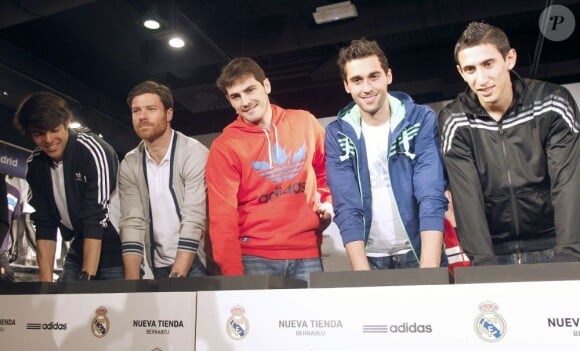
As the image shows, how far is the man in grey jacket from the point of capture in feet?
7.79

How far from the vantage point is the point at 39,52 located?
5031 mm

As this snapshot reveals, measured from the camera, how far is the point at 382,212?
2.08m

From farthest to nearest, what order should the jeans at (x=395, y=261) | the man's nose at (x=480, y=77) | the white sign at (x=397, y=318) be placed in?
the jeans at (x=395, y=261) → the man's nose at (x=480, y=77) → the white sign at (x=397, y=318)

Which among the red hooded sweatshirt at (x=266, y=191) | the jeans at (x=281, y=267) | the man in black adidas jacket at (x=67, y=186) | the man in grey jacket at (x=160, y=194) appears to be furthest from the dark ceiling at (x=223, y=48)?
the jeans at (x=281, y=267)

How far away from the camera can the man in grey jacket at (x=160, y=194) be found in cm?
237

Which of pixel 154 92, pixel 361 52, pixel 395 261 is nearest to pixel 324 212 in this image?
pixel 395 261

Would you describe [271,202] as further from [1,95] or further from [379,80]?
[1,95]

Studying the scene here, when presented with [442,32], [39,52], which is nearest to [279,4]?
[442,32]

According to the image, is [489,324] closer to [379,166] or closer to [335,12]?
[379,166]

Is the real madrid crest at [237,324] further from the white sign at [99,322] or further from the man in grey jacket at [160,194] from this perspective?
the man in grey jacket at [160,194]

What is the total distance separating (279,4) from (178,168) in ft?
6.75

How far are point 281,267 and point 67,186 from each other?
1101 millimetres

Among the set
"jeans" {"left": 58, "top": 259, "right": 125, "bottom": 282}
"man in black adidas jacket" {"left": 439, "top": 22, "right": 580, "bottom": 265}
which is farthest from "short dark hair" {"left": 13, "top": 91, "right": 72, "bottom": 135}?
"man in black adidas jacket" {"left": 439, "top": 22, "right": 580, "bottom": 265}

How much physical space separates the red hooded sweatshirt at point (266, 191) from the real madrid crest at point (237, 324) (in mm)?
648
